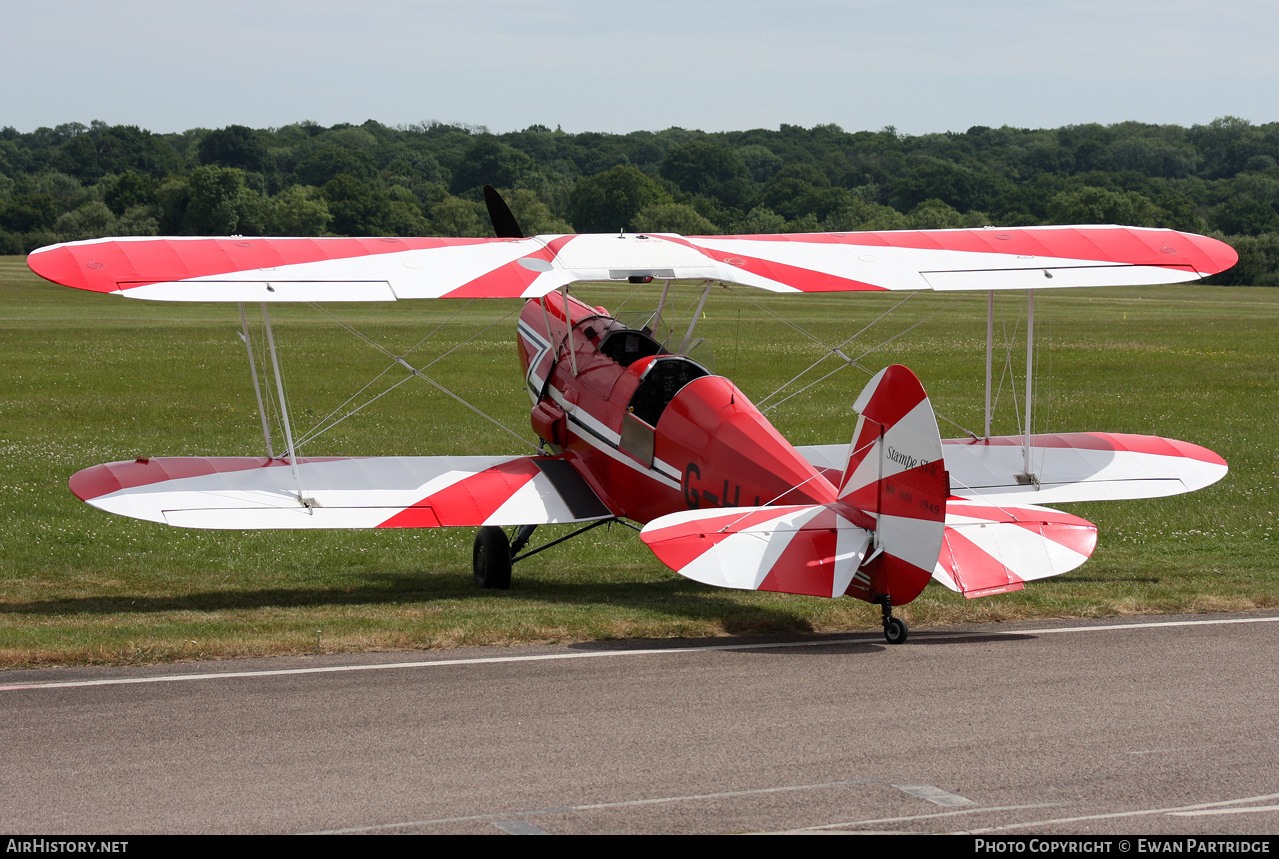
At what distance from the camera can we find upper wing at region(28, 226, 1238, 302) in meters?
8.95

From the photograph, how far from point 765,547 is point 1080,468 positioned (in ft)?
14.7

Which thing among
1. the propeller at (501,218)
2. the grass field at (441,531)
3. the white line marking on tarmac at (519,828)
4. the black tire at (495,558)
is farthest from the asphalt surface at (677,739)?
the propeller at (501,218)

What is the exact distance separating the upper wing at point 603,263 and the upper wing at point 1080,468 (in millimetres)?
1486

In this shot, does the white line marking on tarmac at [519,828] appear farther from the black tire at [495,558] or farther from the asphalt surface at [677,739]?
the black tire at [495,558]

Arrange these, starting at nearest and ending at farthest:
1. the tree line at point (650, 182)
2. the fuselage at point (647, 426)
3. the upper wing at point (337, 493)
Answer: the fuselage at point (647, 426) < the upper wing at point (337, 493) < the tree line at point (650, 182)

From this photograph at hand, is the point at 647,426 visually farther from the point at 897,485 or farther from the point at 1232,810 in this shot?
the point at 1232,810

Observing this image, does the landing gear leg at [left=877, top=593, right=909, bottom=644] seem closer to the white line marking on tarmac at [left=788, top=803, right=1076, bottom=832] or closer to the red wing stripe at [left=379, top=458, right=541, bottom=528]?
the white line marking on tarmac at [left=788, top=803, right=1076, bottom=832]

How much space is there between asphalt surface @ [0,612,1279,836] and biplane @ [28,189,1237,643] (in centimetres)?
71

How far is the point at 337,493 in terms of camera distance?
9.98m

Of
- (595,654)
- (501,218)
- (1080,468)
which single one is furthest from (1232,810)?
(501,218)

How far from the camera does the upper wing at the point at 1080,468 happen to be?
10.5m

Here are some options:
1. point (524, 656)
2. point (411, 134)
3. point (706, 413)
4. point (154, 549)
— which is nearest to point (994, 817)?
point (524, 656)

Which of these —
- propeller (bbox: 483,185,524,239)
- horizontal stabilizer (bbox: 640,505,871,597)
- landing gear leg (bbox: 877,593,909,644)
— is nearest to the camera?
horizontal stabilizer (bbox: 640,505,871,597)

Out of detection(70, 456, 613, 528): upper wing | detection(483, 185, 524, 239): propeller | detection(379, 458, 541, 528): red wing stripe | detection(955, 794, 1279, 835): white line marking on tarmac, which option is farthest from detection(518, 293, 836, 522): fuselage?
detection(955, 794, 1279, 835): white line marking on tarmac
